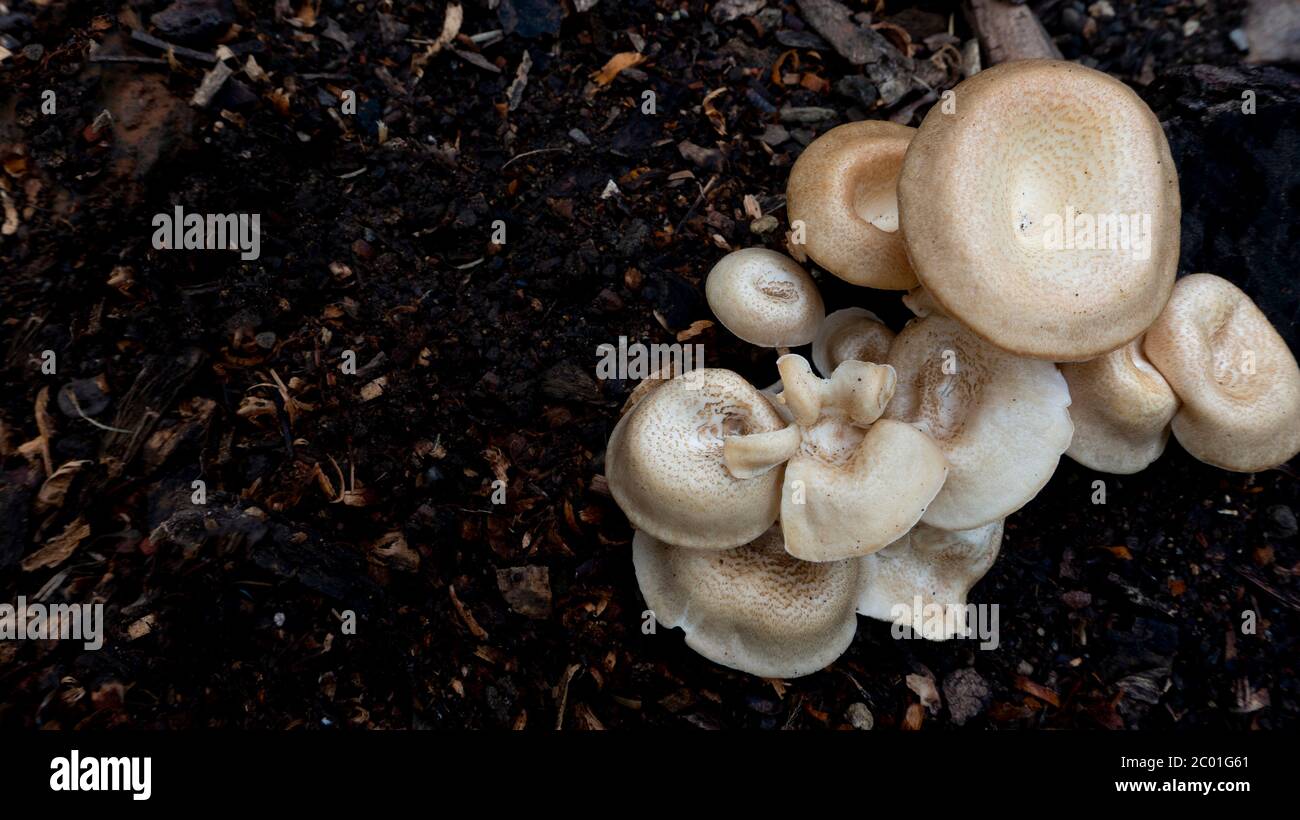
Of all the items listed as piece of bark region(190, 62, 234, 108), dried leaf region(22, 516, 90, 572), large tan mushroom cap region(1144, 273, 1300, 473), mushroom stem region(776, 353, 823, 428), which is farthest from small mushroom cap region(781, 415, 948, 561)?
piece of bark region(190, 62, 234, 108)

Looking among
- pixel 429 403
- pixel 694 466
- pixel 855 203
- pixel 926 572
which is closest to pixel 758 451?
pixel 694 466

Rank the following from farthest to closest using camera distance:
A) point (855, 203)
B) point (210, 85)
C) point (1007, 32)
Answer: point (1007, 32), point (210, 85), point (855, 203)

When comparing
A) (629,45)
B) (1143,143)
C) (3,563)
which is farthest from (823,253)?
(3,563)

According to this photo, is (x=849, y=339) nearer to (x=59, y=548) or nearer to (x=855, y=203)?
(x=855, y=203)

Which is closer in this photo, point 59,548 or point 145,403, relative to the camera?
point 59,548

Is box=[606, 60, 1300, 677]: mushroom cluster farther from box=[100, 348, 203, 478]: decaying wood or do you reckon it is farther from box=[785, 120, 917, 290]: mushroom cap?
box=[100, 348, 203, 478]: decaying wood

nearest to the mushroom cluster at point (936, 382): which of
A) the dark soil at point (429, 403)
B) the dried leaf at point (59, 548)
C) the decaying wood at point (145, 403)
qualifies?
the dark soil at point (429, 403)
